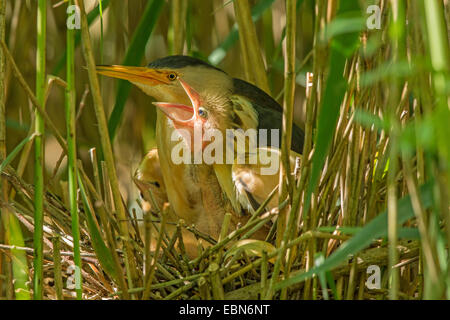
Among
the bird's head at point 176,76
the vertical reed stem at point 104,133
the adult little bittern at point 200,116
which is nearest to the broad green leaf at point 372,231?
the vertical reed stem at point 104,133

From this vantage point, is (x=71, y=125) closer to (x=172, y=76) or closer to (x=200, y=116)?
(x=200, y=116)

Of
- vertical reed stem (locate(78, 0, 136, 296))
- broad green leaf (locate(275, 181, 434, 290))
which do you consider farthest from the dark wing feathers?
broad green leaf (locate(275, 181, 434, 290))

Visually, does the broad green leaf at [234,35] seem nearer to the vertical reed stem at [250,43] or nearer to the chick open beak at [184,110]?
the vertical reed stem at [250,43]

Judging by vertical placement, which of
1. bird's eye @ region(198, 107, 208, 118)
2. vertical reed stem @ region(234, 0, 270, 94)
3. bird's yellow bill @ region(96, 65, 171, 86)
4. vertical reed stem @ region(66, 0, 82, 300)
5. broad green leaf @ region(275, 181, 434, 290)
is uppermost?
vertical reed stem @ region(234, 0, 270, 94)

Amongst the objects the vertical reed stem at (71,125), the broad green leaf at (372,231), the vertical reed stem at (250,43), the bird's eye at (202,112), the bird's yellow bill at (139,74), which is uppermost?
the vertical reed stem at (250,43)

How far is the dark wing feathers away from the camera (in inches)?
59.4

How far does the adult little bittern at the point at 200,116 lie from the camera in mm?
1487

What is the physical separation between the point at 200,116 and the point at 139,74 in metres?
0.18

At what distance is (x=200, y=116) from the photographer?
1.47 meters

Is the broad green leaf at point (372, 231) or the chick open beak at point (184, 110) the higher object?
the chick open beak at point (184, 110)

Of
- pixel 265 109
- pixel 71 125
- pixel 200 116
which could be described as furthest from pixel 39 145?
pixel 265 109

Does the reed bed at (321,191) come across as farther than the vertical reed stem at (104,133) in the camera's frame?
No

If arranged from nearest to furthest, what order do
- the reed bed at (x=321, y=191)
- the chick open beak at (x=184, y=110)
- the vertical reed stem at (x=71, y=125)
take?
the reed bed at (x=321, y=191) → the vertical reed stem at (x=71, y=125) → the chick open beak at (x=184, y=110)

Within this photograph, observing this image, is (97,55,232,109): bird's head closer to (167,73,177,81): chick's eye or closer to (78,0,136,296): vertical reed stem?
(167,73,177,81): chick's eye
